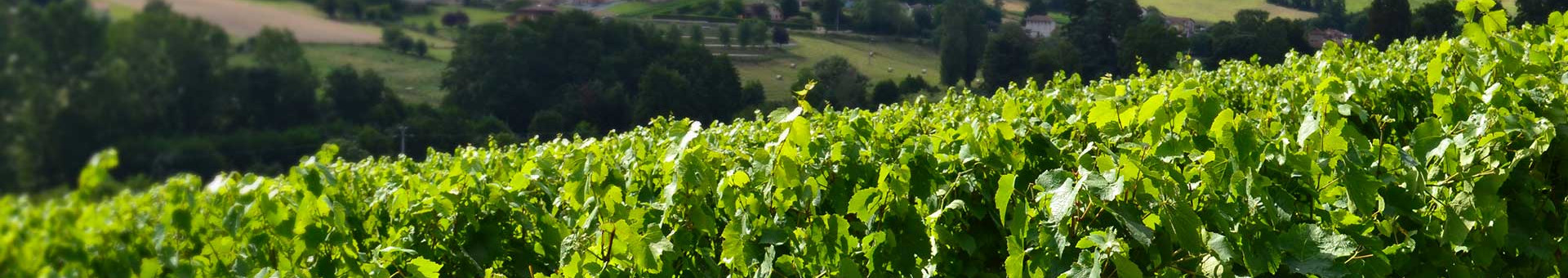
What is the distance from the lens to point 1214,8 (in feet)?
68.2

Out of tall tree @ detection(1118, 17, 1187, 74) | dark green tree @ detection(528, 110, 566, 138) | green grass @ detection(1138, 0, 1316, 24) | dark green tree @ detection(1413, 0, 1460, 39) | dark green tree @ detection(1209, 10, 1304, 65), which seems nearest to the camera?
dark green tree @ detection(1413, 0, 1460, 39)

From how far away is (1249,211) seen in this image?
2188mm

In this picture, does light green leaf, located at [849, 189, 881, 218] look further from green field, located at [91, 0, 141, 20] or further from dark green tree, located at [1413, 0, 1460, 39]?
dark green tree, located at [1413, 0, 1460, 39]

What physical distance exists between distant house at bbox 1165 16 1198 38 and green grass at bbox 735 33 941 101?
453 cm

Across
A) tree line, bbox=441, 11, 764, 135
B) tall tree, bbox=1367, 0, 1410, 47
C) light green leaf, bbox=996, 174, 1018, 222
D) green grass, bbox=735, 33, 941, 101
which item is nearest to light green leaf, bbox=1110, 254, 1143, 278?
light green leaf, bbox=996, 174, 1018, 222

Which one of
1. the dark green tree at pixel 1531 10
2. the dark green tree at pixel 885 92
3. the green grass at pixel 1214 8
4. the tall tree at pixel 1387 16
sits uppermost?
the dark green tree at pixel 1531 10

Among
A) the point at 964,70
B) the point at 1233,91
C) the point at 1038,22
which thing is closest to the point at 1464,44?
the point at 1233,91

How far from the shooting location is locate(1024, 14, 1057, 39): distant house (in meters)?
25.2

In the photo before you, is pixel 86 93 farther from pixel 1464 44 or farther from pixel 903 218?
pixel 1464 44

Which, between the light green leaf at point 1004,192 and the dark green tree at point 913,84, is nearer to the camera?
the light green leaf at point 1004,192

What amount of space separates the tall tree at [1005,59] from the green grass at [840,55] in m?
1.16

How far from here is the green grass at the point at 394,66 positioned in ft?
8.06

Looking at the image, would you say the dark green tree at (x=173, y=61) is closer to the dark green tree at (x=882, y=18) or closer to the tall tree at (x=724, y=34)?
the tall tree at (x=724, y=34)

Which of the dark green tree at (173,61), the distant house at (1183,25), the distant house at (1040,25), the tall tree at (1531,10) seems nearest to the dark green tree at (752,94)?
the distant house at (1040,25)
